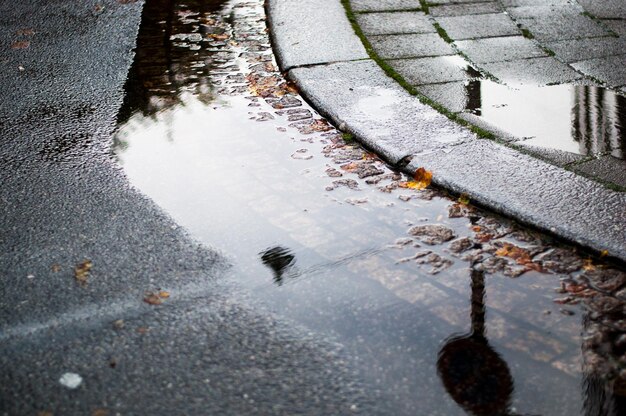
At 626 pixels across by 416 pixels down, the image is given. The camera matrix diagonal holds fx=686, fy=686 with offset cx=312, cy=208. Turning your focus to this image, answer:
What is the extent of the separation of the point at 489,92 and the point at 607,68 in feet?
3.15

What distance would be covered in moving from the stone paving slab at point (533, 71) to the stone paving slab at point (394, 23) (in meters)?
0.88

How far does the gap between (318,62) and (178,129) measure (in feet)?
4.20

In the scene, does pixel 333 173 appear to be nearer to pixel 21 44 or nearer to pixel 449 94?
pixel 449 94

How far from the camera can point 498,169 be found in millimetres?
3561

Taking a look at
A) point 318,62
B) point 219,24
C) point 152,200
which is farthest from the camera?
point 219,24

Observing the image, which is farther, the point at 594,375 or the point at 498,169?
the point at 498,169

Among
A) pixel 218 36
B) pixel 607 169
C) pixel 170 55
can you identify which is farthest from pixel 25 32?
pixel 607 169

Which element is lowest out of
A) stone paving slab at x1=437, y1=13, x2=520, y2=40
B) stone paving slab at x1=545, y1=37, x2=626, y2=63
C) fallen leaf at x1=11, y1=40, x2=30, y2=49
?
stone paving slab at x1=545, y1=37, x2=626, y2=63

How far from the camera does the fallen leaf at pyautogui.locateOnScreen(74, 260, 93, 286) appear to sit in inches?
112

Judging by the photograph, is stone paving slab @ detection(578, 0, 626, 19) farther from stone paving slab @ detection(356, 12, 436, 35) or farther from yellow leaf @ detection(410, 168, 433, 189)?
yellow leaf @ detection(410, 168, 433, 189)

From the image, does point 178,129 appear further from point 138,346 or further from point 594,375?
point 594,375

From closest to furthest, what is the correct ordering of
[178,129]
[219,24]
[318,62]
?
[178,129]
[318,62]
[219,24]

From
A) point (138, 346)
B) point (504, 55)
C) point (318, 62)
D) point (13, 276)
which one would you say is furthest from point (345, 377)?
point (504, 55)

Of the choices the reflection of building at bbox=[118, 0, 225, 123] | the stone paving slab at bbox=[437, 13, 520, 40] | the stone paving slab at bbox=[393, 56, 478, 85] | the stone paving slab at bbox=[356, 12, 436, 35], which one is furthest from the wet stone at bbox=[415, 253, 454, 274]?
the stone paving slab at bbox=[356, 12, 436, 35]
